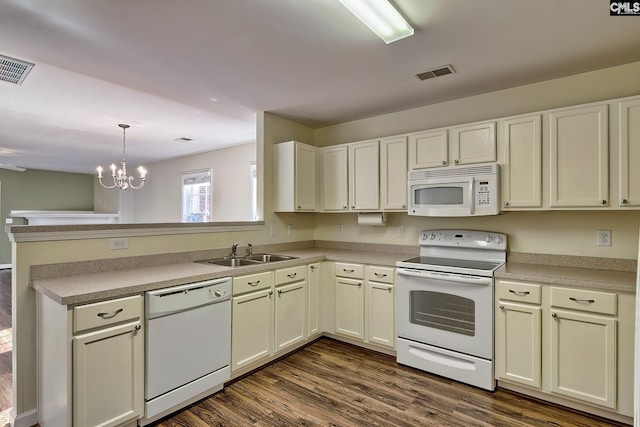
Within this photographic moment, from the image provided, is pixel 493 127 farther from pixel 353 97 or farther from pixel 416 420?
pixel 416 420

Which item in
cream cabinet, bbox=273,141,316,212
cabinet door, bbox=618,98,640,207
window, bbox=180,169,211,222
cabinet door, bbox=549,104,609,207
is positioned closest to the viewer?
cabinet door, bbox=618,98,640,207

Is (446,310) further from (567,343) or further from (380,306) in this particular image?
(567,343)

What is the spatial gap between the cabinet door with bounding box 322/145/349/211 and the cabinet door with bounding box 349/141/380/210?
0.08m

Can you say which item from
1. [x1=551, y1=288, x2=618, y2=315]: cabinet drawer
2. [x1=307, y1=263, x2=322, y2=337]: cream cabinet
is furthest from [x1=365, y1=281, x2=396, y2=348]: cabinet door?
[x1=551, y1=288, x2=618, y2=315]: cabinet drawer

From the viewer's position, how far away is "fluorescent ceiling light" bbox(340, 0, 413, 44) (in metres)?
1.72

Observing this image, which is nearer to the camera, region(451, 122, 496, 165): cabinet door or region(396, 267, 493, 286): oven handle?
region(396, 267, 493, 286): oven handle

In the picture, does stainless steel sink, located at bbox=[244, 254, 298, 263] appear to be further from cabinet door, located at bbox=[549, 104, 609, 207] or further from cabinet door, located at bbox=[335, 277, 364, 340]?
cabinet door, located at bbox=[549, 104, 609, 207]

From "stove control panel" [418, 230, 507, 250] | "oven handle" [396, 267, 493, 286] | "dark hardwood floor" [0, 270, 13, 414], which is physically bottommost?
"dark hardwood floor" [0, 270, 13, 414]

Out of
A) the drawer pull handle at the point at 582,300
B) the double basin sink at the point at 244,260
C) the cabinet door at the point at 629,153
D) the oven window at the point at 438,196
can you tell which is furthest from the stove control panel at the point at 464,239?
the double basin sink at the point at 244,260

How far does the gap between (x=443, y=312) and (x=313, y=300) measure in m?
1.22

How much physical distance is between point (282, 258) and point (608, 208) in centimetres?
263

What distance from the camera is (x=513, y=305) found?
7.77 ft

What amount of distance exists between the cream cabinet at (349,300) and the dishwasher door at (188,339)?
1.19m

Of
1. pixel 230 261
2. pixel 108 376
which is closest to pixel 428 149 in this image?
pixel 230 261
